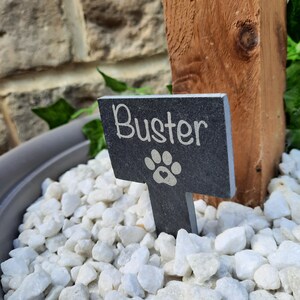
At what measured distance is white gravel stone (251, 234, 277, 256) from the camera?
1.65ft

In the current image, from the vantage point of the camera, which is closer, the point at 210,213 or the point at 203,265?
the point at 203,265

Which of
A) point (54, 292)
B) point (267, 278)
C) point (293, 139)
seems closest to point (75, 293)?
point (54, 292)

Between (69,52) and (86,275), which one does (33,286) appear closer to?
(86,275)

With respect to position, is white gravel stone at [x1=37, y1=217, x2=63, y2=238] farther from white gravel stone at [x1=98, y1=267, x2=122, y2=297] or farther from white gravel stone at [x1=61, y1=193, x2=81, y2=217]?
white gravel stone at [x1=98, y1=267, x2=122, y2=297]

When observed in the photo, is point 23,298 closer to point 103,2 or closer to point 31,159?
point 31,159

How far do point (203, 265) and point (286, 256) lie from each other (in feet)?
0.37

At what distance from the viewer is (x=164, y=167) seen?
1.65 feet

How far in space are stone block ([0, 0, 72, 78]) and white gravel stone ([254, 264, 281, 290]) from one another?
708 mm

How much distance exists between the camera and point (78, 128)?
2.75 ft

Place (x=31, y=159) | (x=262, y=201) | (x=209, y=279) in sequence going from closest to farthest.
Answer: (x=209, y=279) < (x=262, y=201) < (x=31, y=159)

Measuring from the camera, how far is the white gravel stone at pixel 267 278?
0.45 meters

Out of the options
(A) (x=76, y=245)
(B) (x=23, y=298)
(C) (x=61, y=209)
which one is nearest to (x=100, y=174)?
Answer: (C) (x=61, y=209)

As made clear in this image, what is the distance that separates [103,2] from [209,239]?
65 cm

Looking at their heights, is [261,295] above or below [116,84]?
below
